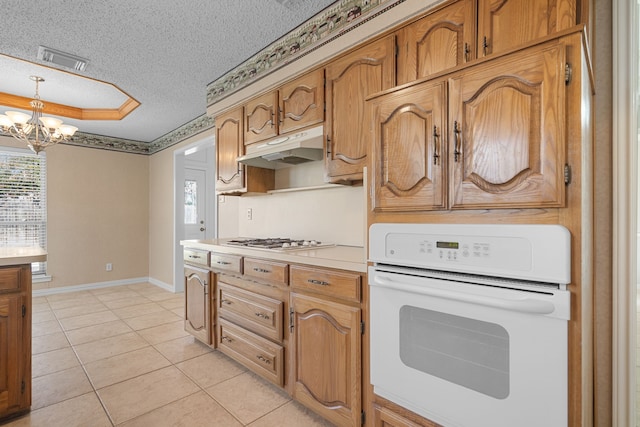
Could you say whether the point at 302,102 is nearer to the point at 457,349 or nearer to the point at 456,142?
the point at 456,142

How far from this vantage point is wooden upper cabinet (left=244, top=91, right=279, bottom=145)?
8.18 ft

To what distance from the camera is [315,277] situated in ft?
5.80

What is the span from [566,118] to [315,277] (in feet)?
4.23

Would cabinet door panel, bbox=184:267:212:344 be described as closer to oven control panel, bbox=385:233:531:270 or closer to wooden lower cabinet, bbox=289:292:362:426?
wooden lower cabinet, bbox=289:292:362:426

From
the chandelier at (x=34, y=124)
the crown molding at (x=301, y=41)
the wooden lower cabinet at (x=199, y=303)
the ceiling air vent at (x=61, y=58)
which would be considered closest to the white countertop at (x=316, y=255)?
the wooden lower cabinet at (x=199, y=303)

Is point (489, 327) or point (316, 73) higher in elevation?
point (316, 73)

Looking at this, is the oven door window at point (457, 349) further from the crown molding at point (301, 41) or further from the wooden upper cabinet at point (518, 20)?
the crown molding at point (301, 41)

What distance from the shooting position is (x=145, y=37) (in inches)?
92.7

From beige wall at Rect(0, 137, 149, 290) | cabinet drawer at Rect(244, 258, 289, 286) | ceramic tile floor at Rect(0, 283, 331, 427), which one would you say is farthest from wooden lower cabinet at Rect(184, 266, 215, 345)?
beige wall at Rect(0, 137, 149, 290)

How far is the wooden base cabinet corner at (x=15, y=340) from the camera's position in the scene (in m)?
1.78

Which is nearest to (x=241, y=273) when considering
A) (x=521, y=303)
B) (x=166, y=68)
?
(x=521, y=303)

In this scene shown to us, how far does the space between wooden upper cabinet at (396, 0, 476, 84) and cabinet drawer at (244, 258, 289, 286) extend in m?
1.29

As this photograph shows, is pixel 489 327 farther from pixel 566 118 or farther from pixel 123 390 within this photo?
pixel 123 390

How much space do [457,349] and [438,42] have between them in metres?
1.41
